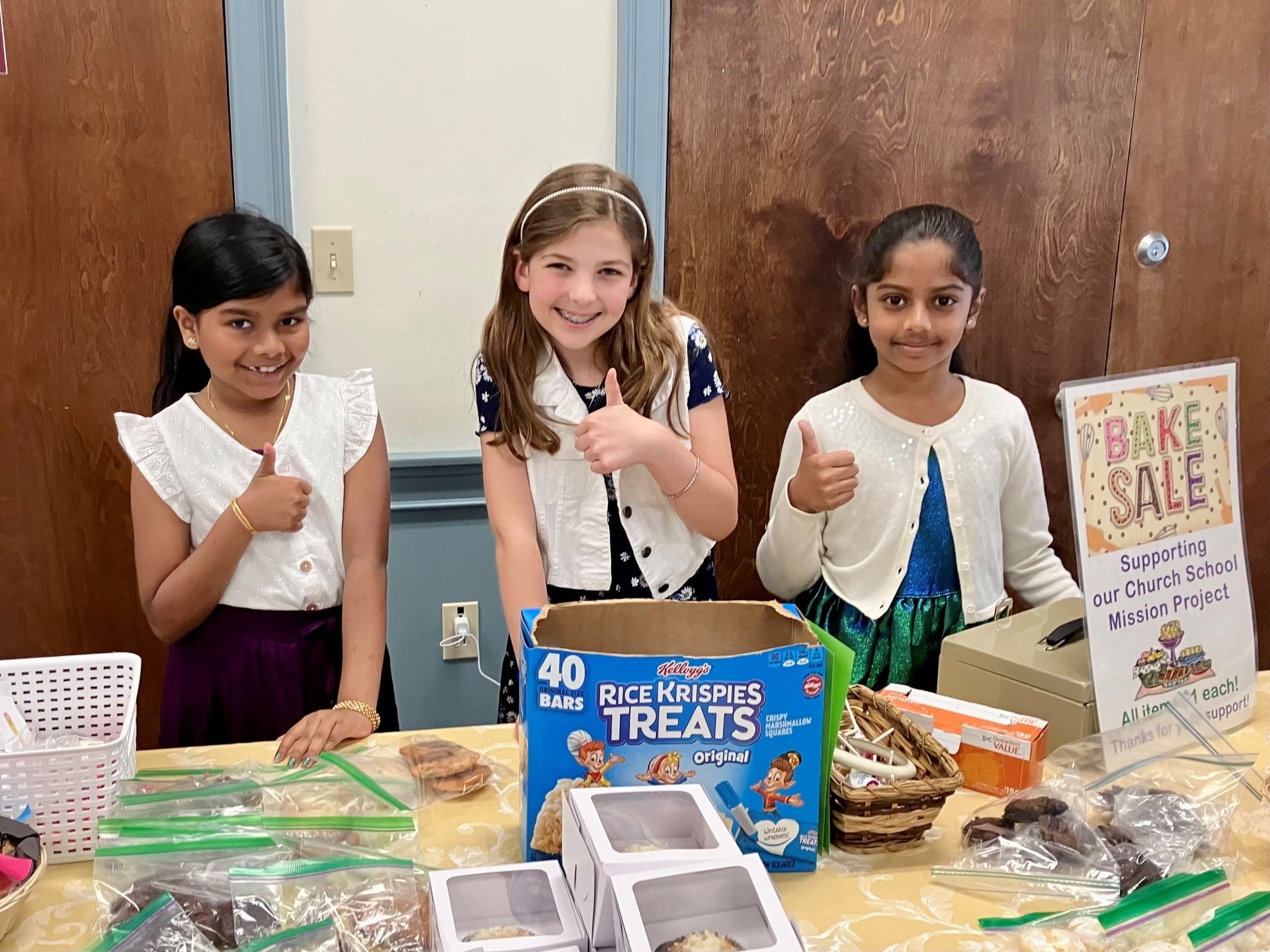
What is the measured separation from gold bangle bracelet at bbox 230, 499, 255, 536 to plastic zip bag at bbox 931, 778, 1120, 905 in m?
0.98

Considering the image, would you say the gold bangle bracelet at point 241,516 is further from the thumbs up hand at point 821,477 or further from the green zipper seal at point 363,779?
the thumbs up hand at point 821,477

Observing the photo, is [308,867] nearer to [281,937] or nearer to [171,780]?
[281,937]

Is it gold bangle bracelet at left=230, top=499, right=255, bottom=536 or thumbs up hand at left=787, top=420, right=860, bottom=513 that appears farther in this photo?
thumbs up hand at left=787, top=420, right=860, bottom=513

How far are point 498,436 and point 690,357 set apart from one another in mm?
308

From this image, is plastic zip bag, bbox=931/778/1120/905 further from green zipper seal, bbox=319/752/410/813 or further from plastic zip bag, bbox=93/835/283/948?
plastic zip bag, bbox=93/835/283/948

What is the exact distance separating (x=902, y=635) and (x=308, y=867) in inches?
43.3

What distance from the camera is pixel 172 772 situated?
3.34 ft

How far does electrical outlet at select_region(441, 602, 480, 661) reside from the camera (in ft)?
7.40

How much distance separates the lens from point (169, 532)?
1.52 metres

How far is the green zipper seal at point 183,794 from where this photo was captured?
3.05 ft

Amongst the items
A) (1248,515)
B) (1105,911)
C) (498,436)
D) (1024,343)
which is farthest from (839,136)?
(1105,911)

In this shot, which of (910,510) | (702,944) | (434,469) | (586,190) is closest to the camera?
(702,944)

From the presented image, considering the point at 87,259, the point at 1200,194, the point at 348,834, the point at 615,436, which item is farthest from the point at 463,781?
the point at 1200,194

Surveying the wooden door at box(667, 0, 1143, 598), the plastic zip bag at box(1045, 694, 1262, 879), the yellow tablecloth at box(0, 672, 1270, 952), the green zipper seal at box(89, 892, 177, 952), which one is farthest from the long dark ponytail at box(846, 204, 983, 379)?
the green zipper seal at box(89, 892, 177, 952)
